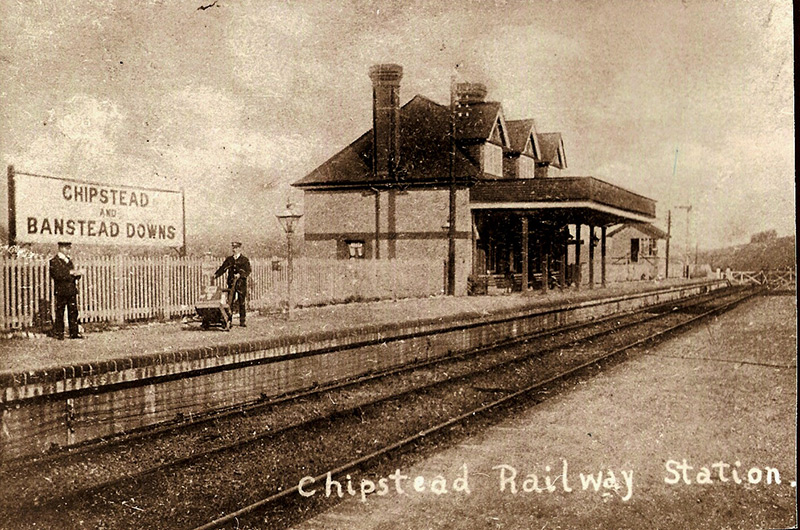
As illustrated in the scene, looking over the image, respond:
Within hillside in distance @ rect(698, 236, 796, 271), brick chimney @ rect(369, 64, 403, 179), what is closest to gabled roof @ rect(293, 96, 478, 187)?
brick chimney @ rect(369, 64, 403, 179)

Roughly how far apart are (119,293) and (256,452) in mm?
1782

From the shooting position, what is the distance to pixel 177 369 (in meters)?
6.16

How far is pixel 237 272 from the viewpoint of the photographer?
21.1 feet

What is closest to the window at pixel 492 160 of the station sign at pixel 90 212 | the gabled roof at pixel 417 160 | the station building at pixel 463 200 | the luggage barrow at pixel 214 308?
the station building at pixel 463 200

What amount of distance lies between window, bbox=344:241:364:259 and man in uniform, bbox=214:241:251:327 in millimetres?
4262

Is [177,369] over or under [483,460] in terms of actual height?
over

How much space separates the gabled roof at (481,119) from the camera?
6.73 m

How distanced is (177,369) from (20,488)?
1.91 metres

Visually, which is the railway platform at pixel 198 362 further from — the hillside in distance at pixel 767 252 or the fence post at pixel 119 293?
the hillside in distance at pixel 767 252

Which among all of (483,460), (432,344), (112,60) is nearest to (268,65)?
(112,60)

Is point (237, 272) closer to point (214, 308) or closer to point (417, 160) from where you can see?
point (214, 308)

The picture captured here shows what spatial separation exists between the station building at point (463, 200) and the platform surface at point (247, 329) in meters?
1.26

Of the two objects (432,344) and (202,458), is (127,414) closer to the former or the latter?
(202,458)

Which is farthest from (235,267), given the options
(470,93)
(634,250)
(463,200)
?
(634,250)
